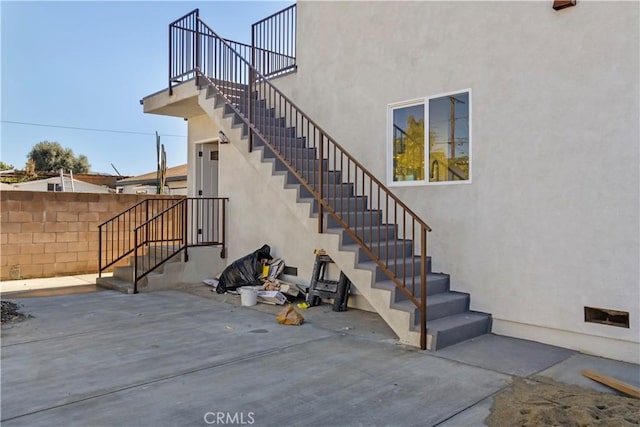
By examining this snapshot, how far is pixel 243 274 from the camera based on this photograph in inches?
305

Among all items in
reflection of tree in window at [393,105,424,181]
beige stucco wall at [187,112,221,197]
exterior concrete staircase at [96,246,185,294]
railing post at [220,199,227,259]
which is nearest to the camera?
reflection of tree in window at [393,105,424,181]

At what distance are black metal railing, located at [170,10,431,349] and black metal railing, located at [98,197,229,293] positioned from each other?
2198 mm

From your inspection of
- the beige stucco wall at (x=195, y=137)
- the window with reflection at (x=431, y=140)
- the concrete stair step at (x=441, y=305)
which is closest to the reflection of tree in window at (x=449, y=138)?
the window with reflection at (x=431, y=140)

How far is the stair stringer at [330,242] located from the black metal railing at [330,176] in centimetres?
14

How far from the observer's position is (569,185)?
4613 mm

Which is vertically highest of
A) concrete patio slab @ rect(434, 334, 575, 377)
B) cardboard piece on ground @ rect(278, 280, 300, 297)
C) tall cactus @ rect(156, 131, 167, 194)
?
tall cactus @ rect(156, 131, 167, 194)

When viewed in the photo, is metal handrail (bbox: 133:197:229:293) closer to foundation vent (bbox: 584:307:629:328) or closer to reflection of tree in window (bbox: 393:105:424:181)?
reflection of tree in window (bbox: 393:105:424:181)

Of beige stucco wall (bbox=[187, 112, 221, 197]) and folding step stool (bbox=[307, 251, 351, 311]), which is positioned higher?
beige stucco wall (bbox=[187, 112, 221, 197])

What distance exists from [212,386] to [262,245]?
4857mm

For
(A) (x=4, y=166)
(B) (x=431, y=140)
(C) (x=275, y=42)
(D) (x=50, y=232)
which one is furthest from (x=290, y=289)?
(A) (x=4, y=166)

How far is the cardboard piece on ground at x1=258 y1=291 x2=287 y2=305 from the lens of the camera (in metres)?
6.77

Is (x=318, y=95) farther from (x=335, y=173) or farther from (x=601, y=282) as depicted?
(x=601, y=282)

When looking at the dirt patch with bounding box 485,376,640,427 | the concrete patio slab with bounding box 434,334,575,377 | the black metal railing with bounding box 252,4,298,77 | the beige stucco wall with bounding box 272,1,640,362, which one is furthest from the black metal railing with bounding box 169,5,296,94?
the dirt patch with bounding box 485,376,640,427

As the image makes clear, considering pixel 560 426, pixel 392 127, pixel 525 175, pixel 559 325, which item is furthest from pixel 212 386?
pixel 392 127
